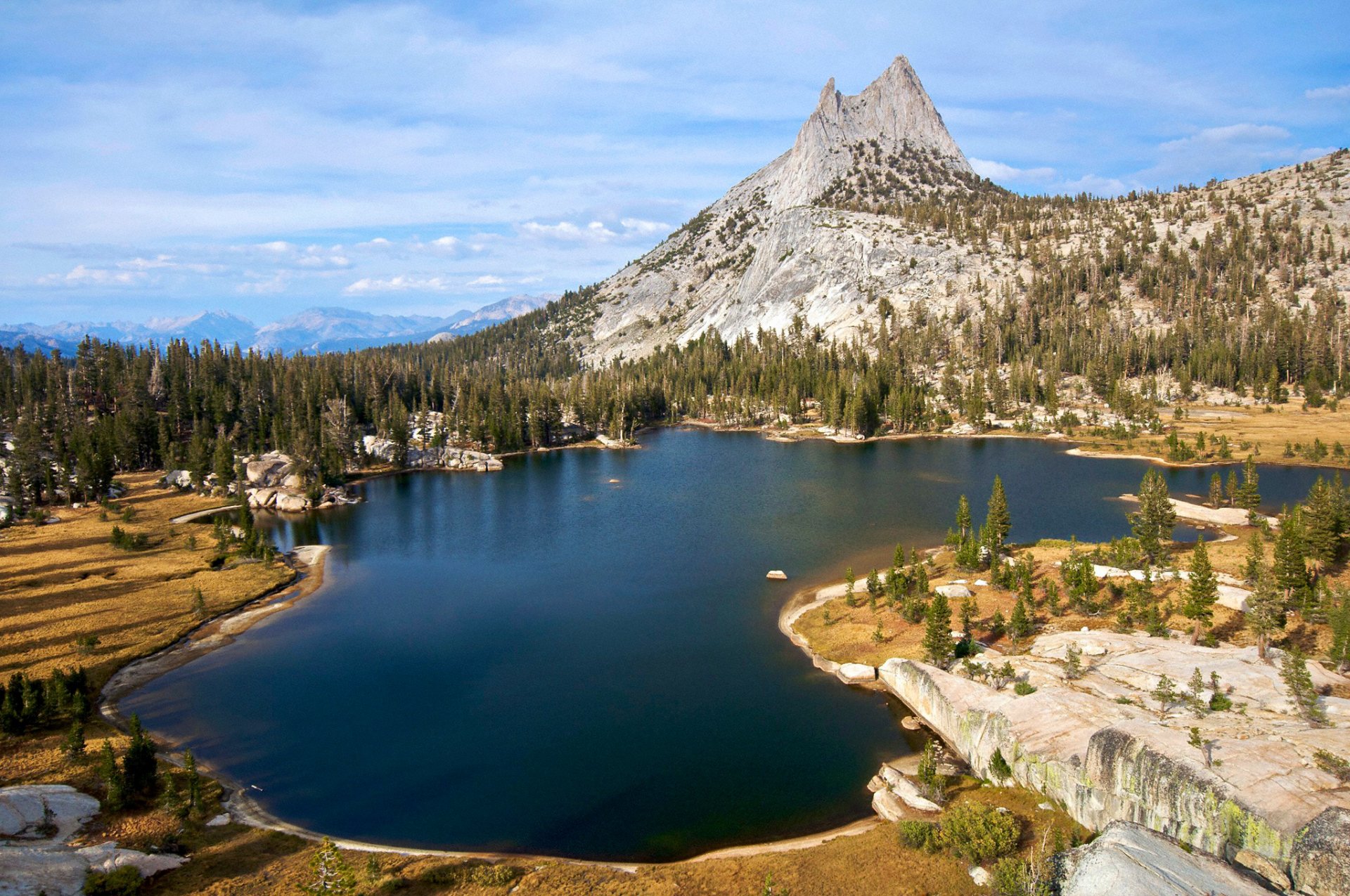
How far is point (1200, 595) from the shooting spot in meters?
40.5

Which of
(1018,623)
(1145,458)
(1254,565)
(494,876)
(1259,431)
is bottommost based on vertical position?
(494,876)

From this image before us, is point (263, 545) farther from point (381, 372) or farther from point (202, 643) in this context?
point (381, 372)

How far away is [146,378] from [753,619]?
146 m

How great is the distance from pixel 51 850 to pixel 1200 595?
54.8 m

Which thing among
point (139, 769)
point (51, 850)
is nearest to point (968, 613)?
point (139, 769)

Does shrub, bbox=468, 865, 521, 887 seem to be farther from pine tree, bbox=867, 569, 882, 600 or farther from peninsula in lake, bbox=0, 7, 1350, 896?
pine tree, bbox=867, 569, 882, 600

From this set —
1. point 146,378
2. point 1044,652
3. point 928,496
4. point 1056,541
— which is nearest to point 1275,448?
point 928,496

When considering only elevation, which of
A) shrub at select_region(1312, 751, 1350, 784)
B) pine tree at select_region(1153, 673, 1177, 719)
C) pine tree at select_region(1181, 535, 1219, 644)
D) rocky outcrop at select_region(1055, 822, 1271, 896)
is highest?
pine tree at select_region(1181, 535, 1219, 644)

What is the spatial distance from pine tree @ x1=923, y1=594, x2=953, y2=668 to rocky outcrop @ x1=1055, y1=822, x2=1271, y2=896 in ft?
55.0

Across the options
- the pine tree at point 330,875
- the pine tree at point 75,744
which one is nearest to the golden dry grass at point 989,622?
the pine tree at point 330,875

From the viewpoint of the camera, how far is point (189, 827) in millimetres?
29516

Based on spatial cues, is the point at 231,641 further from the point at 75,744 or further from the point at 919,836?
the point at 919,836

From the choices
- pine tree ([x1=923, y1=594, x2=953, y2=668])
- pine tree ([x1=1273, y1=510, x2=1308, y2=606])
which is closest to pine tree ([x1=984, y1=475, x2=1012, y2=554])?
pine tree ([x1=1273, y1=510, x2=1308, y2=606])

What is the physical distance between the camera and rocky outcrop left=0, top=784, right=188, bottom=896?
2253cm
